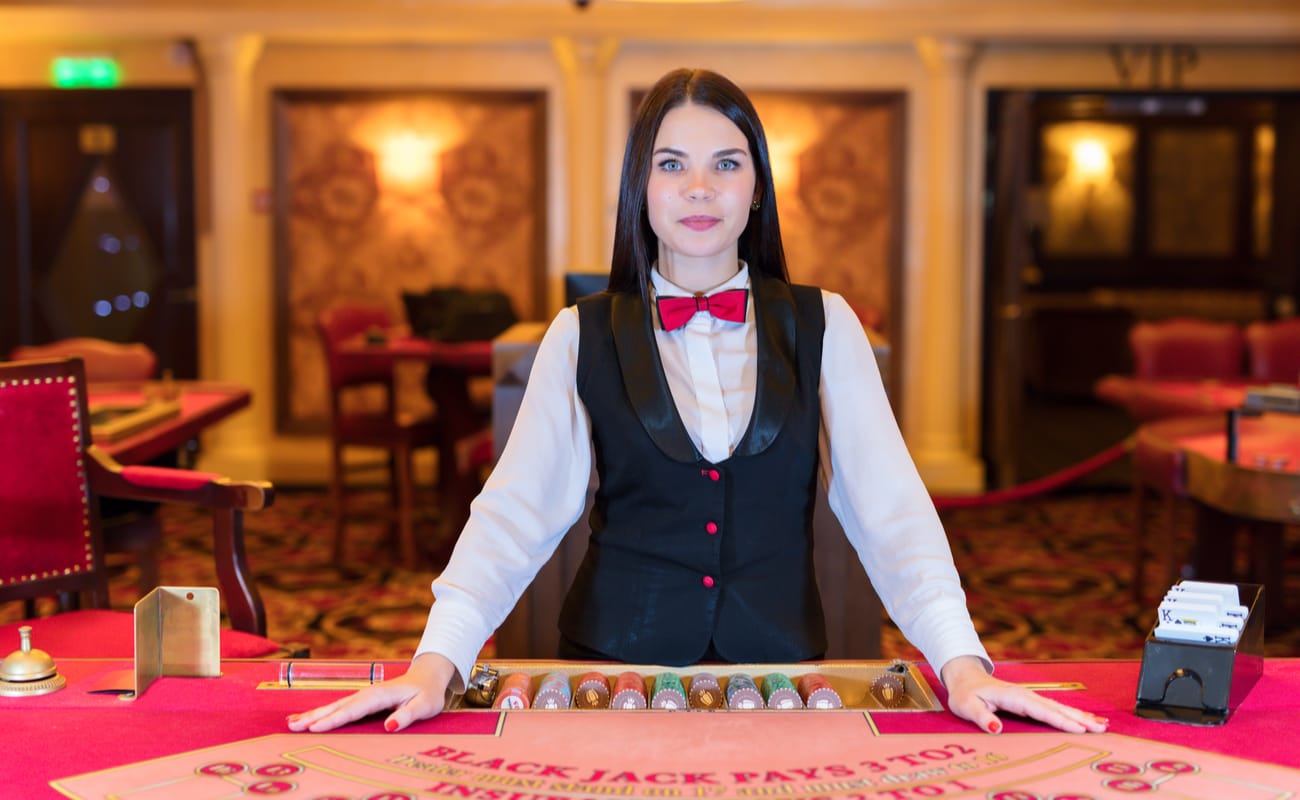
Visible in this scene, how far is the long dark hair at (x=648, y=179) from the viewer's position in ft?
6.61

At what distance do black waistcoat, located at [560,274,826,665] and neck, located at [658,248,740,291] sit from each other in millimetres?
89

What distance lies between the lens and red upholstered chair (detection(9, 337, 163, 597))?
4.05 m

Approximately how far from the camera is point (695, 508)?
204 cm

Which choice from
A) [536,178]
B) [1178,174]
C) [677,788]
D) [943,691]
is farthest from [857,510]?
[1178,174]

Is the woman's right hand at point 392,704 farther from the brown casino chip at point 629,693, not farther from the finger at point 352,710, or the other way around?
the brown casino chip at point 629,693

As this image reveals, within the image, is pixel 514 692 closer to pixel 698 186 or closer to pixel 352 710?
pixel 352 710

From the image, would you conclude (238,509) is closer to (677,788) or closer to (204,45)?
(677,788)

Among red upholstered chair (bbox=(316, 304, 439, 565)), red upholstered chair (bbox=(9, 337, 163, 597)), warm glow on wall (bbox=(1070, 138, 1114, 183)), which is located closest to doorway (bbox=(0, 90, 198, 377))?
red upholstered chair (bbox=(316, 304, 439, 565))

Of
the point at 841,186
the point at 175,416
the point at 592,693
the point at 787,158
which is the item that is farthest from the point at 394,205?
the point at 592,693

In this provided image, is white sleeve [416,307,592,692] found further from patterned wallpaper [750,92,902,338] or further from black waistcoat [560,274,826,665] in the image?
patterned wallpaper [750,92,902,338]

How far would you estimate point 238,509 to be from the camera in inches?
127

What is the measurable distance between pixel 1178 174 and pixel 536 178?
385cm

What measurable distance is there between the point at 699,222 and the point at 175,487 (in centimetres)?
173

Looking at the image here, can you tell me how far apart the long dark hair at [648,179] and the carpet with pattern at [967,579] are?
2.45 metres
